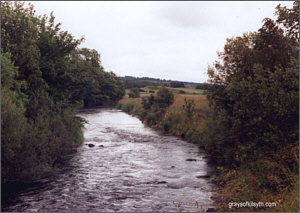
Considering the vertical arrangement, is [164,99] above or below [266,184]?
above

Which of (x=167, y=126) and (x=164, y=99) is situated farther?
(x=164, y=99)

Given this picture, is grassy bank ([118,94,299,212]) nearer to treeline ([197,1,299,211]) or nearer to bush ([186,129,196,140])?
treeline ([197,1,299,211])

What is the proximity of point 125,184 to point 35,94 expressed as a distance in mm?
10679

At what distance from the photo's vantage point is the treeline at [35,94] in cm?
1415

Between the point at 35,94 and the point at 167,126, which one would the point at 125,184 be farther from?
the point at 167,126

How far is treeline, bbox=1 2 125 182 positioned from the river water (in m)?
1.27

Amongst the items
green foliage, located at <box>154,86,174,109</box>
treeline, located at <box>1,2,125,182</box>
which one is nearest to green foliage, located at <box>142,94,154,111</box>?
green foliage, located at <box>154,86,174,109</box>

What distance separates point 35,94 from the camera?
2109 cm

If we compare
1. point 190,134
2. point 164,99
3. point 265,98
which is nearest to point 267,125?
point 265,98

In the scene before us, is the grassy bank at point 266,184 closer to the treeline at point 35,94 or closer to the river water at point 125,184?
the river water at point 125,184

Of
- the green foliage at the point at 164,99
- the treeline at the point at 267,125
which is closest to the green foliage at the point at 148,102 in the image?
the green foliage at the point at 164,99

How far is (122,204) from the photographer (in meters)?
11.6

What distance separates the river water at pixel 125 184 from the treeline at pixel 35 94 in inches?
50.1

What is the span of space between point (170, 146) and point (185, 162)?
5611mm
